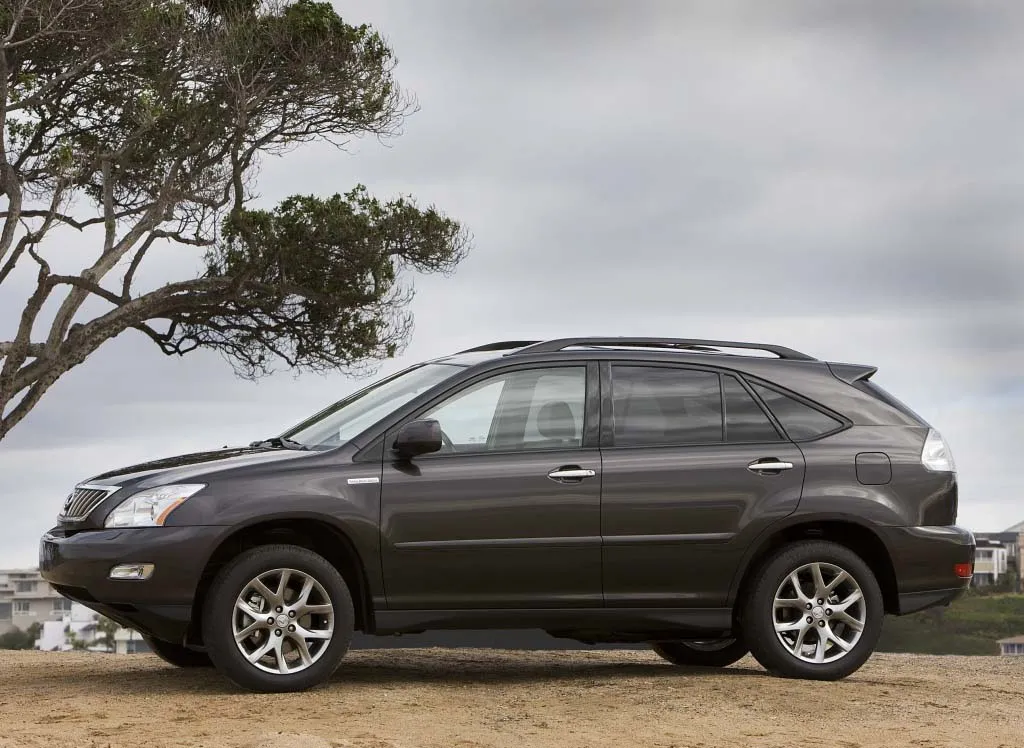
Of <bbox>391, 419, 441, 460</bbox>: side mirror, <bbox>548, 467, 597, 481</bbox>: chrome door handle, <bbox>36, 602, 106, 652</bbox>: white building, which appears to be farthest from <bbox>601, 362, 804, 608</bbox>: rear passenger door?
<bbox>36, 602, 106, 652</bbox>: white building

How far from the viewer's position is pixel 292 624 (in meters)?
7.80

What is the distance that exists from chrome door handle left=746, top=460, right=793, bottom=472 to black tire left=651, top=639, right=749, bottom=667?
5.97 ft

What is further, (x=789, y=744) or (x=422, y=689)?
(x=422, y=689)

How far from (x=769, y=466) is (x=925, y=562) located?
44.4 inches

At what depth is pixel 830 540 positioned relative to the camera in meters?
8.78

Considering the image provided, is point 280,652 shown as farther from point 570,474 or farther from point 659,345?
point 659,345

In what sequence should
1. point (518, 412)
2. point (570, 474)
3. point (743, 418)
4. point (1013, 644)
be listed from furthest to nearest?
point (1013, 644) → point (743, 418) → point (518, 412) → point (570, 474)

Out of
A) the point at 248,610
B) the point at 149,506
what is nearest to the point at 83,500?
the point at 149,506

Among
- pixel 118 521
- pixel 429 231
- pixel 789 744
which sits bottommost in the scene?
pixel 789 744

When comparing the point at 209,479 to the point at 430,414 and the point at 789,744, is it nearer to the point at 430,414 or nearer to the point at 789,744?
the point at 430,414

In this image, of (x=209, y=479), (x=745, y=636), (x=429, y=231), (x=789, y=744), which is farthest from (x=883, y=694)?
(x=429, y=231)

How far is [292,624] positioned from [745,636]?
2.58m

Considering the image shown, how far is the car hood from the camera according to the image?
7.86 meters

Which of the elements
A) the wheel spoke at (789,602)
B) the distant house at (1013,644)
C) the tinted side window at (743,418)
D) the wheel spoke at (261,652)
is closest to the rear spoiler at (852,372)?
the tinted side window at (743,418)
